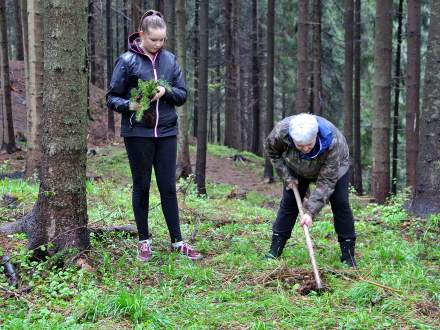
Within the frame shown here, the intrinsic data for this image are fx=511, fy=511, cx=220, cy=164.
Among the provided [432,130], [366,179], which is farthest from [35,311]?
[366,179]

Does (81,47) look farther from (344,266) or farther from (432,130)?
(432,130)

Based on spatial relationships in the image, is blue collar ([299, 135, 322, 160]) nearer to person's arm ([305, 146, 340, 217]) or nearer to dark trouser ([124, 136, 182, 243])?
person's arm ([305, 146, 340, 217])

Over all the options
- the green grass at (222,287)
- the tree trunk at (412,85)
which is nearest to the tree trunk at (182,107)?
the tree trunk at (412,85)

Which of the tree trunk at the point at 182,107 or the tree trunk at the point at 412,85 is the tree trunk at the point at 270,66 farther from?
the tree trunk at the point at 412,85

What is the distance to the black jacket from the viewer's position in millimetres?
4820

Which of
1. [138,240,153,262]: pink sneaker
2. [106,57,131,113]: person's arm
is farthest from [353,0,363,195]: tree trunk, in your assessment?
[106,57,131,113]: person's arm

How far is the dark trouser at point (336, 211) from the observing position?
5.04m

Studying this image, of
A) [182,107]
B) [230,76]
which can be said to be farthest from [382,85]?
[230,76]

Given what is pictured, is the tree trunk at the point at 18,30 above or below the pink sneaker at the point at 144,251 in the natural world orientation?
above

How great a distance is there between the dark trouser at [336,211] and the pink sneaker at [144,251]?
133 cm

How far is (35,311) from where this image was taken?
3742mm

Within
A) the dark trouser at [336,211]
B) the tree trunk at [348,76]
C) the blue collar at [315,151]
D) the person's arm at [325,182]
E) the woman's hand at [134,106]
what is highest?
the tree trunk at [348,76]

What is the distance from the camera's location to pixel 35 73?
31.0 ft

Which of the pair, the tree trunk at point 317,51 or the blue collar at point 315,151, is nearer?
the blue collar at point 315,151
